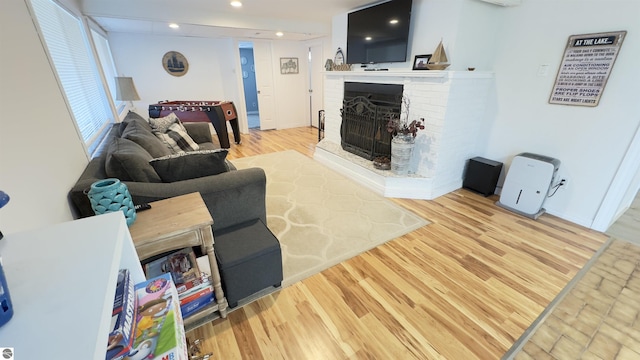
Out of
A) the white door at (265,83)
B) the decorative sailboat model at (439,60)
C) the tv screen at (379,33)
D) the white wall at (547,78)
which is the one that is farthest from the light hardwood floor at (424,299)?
the white door at (265,83)

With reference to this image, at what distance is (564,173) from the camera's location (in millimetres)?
2559

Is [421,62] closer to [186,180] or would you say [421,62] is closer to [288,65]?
[186,180]

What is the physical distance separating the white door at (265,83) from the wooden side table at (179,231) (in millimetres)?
5159

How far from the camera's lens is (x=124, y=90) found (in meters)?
3.64

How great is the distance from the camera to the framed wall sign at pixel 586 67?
2.15 metres

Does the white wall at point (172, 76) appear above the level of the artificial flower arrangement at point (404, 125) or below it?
above

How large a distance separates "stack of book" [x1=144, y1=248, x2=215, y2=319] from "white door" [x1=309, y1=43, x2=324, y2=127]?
17.7 ft

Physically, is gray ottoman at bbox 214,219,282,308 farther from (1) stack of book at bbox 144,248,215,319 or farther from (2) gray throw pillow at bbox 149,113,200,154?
(2) gray throw pillow at bbox 149,113,200,154

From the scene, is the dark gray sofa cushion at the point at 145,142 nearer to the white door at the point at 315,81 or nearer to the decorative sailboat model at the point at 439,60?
the decorative sailboat model at the point at 439,60

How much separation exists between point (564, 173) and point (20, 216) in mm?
3871

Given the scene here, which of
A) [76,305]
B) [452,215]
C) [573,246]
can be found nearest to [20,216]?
[76,305]

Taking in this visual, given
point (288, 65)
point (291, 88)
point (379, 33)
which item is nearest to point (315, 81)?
point (291, 88)

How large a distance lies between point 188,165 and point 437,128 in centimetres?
242

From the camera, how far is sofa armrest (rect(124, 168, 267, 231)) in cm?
152
